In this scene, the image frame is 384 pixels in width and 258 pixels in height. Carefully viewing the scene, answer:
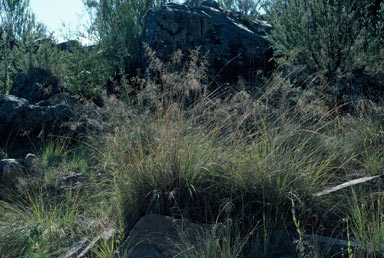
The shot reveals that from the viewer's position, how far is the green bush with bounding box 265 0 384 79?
A: 6.56m

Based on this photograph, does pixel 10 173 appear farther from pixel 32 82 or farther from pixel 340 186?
pixel 32 82

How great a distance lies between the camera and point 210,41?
781 cm

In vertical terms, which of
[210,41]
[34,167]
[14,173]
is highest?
[210,41]

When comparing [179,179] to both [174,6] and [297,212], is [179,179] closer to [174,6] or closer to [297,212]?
[297,212]

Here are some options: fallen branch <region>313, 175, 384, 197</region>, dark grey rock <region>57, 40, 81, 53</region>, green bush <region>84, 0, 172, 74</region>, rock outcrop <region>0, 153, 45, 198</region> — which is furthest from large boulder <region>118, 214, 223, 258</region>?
dark grey rock <region>57, 40, 81, 53</region>

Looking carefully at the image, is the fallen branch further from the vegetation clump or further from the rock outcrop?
the rock outcrop

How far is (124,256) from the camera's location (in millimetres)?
3023

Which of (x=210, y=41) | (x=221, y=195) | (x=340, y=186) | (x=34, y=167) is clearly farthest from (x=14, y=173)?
(x=210, y=41)

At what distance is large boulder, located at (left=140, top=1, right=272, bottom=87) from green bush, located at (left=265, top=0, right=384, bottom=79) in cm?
95

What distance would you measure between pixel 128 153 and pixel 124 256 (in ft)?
4.08

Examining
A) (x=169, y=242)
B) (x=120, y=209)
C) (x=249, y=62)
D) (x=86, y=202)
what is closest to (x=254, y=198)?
(x=169, y=242)

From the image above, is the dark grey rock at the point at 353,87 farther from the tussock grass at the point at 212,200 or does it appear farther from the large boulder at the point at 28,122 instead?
the large boulder at the point at 28,122

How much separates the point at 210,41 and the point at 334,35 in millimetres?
2191

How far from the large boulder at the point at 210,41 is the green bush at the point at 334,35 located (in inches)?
37.5
